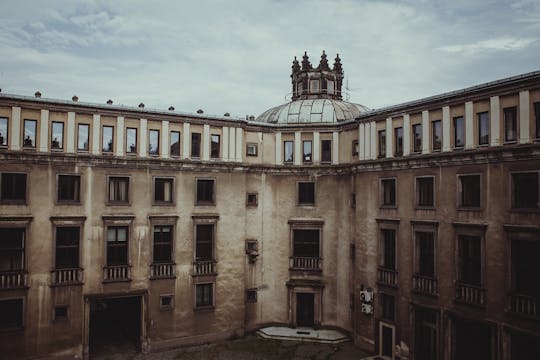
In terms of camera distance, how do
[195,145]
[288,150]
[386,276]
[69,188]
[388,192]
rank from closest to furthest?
[69,188]
[386,276]
[388,192]
[195,145]
[288,150]

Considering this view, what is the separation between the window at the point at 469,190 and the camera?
22950 mm

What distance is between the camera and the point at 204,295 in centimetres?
3055

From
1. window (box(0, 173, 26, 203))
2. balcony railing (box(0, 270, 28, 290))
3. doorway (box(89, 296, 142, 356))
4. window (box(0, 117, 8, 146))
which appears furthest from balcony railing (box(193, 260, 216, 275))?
window (box(0, 117, 8, 146))

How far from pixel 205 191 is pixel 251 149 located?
4895 mm

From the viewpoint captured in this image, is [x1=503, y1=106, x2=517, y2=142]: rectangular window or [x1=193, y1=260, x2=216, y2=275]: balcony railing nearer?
[x1=503, y1=106, x2=517, y2=142]: rectangular window

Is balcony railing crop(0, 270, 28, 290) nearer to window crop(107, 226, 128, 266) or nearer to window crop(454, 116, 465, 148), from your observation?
window crop(107, 226, 128, 266)

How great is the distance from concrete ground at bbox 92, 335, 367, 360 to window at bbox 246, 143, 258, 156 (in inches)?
530

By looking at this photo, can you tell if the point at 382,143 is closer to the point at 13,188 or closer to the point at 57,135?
the point at 57,135

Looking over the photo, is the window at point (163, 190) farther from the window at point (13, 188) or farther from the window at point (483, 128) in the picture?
the window at point (483, 128)

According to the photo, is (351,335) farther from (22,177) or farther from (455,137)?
(22,177)

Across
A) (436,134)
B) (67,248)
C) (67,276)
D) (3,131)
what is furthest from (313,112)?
(3,131)

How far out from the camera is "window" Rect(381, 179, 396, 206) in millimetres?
27875

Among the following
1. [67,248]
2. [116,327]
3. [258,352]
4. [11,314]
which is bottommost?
[258,352]


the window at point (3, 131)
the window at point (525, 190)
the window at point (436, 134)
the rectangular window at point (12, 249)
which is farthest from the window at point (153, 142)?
the window at point (525, 190)
